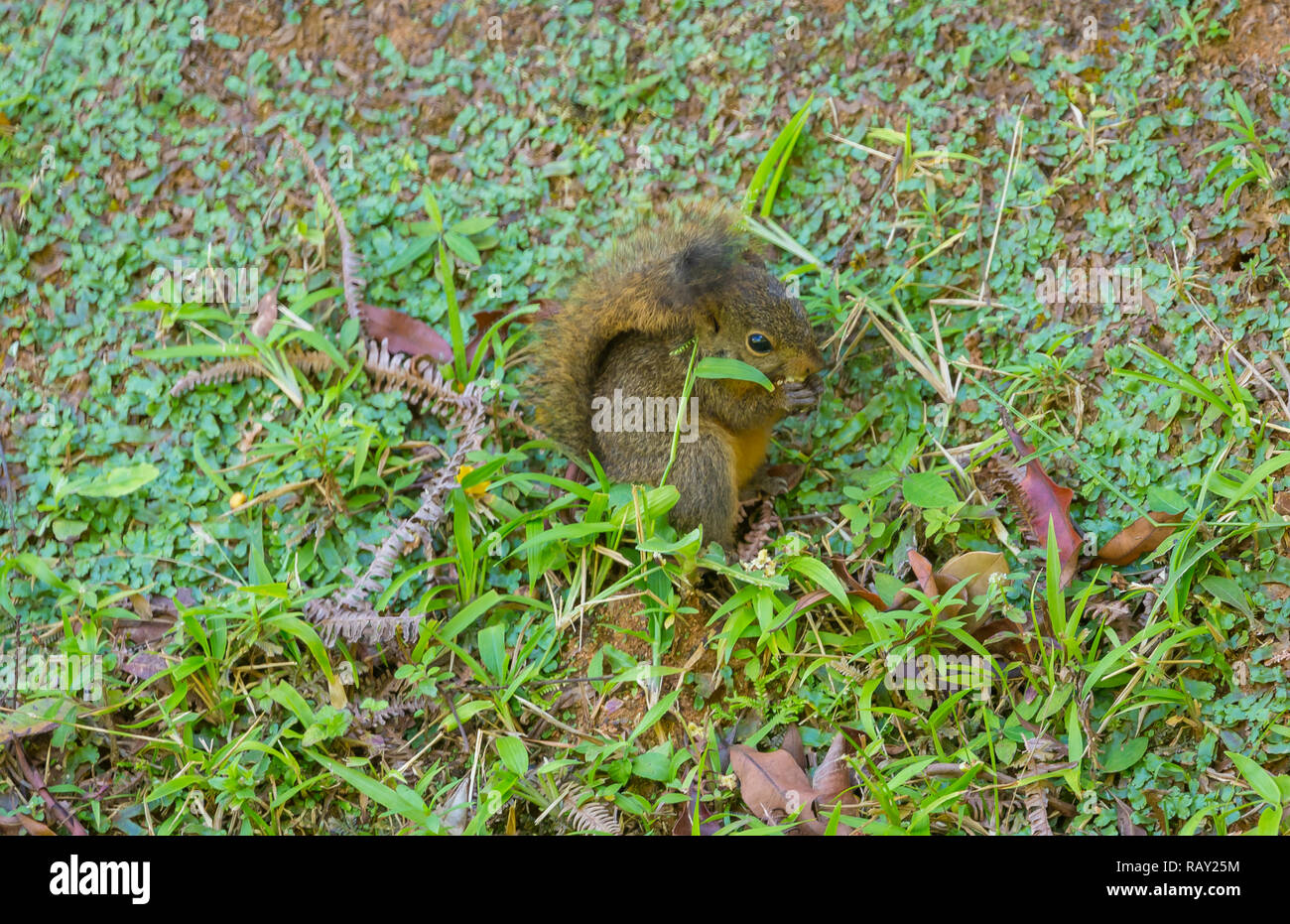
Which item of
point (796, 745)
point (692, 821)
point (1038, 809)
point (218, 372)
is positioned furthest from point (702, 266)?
point (1038, 809)

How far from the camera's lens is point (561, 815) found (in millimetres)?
3686

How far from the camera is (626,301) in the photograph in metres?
4.04

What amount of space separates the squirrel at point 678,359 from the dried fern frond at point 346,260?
0.98 m

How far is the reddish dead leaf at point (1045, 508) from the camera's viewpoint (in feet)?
12.5

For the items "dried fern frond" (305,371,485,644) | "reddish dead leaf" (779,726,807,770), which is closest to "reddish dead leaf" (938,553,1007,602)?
"reddish dead leaf" (779,726,807,770)

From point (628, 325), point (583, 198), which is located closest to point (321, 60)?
point (583, 198)

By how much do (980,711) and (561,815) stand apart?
151 cm

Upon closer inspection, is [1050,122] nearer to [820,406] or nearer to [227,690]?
[820,406]

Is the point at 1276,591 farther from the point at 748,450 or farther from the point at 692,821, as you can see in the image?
the point at 692,821

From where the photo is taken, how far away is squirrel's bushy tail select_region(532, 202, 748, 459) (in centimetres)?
404

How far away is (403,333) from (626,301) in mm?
1177

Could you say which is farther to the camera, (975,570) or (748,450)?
(748,450)

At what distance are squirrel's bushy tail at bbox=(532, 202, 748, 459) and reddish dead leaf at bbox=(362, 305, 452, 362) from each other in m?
0.55

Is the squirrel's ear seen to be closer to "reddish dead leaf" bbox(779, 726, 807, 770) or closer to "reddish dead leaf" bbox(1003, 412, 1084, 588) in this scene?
"reddish dead leaf" bbox(1003, 412, 1084, 588)
